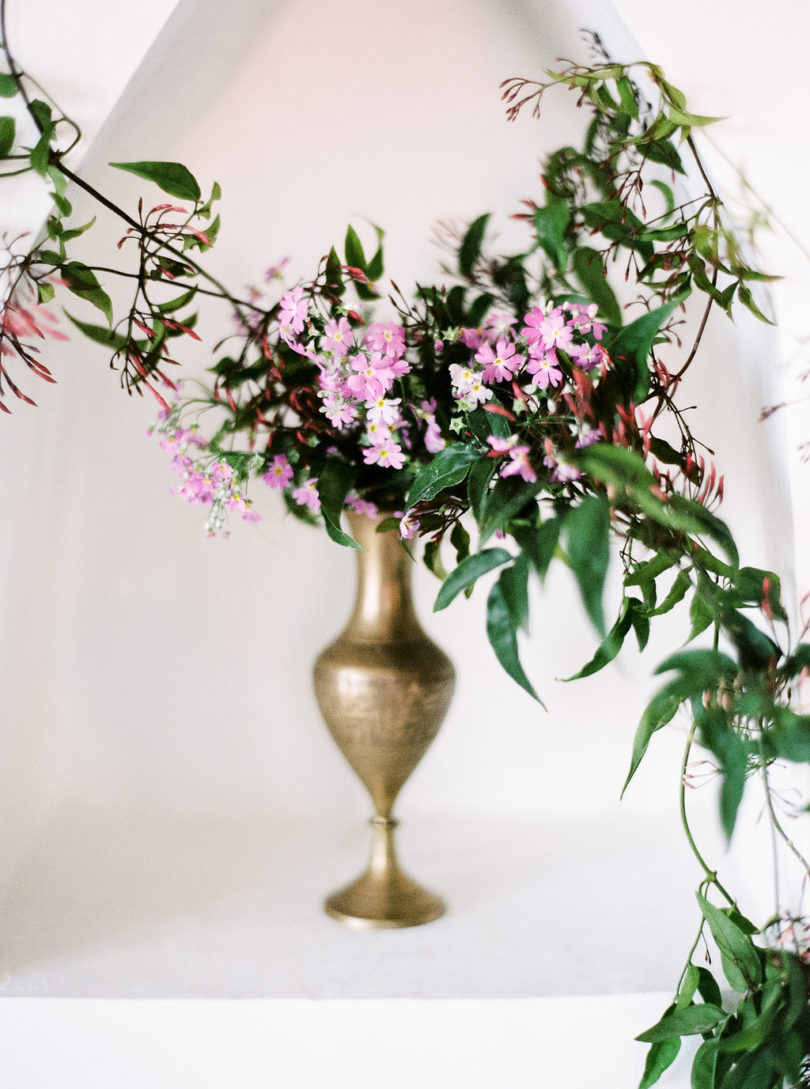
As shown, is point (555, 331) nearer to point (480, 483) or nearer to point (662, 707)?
point (480, 483)

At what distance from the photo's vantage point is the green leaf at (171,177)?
2.82 feet

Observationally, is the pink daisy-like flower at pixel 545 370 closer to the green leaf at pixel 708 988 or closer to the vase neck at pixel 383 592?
the vase neck at pixel 383 592

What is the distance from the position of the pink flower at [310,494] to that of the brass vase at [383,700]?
0.06 meters

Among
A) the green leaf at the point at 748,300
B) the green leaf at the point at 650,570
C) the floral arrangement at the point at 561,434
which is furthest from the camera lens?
the green leaf at the point at 748,300

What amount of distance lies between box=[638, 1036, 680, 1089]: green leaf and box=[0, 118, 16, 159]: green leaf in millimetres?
981

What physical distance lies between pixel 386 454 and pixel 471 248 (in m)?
0.32

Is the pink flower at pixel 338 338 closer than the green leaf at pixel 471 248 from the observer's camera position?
Yes

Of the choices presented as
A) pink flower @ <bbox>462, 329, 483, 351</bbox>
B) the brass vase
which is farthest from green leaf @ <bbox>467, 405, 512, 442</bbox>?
the brass vase

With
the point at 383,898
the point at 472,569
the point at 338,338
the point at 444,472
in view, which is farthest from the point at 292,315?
the point at 383,898

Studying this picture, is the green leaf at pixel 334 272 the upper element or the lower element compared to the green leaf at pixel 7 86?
lower

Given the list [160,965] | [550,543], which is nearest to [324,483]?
[550,543]

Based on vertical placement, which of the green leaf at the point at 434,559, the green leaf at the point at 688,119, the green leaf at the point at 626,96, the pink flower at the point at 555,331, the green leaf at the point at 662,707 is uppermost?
the green leaf at the point at 626,96

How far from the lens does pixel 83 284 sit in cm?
88

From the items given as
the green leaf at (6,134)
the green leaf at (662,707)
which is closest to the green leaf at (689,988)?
the green leaf at (662,707)
